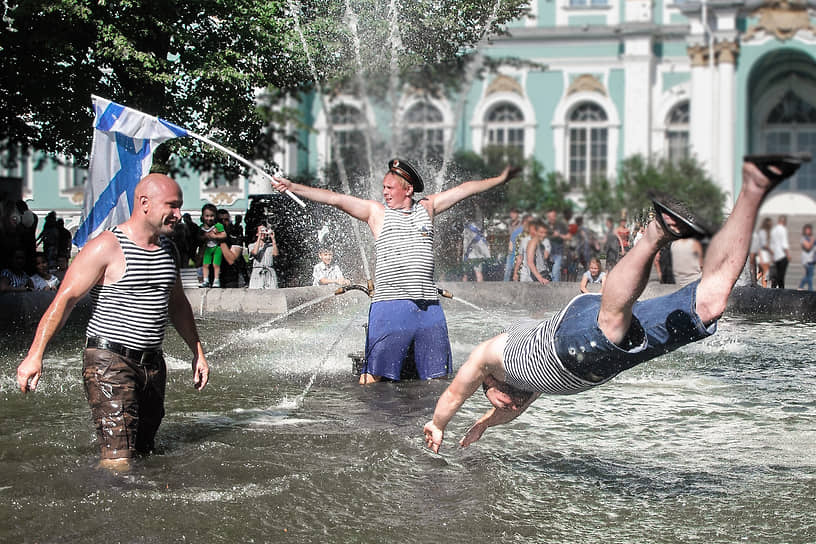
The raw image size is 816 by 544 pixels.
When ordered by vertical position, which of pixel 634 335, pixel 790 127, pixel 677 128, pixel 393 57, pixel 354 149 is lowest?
pixel 634 335

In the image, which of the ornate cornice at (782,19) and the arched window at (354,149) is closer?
the arched window at (354,149)

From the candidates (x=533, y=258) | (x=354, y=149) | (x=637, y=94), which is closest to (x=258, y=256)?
(x=533, y=258)

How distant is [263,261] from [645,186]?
19.9 metres

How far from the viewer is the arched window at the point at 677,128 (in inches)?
1614

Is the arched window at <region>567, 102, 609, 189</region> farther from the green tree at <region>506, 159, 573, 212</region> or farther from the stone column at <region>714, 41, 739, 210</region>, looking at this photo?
the stone column at <region>714, 41, 739, 210</region>

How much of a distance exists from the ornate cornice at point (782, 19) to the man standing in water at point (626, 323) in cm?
3731

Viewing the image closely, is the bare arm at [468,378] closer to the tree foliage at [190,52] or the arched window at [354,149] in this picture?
the tree foliage at [190,52]

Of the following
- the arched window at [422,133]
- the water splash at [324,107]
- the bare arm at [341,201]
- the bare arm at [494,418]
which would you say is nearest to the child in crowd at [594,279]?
the water splash at [324,107]

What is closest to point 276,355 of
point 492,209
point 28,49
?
point 28,49

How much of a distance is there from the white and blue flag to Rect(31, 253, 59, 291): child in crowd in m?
5.44

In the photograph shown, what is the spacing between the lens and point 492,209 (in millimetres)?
20344

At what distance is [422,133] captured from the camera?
27469mm

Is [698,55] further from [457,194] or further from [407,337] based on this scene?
[407,337]

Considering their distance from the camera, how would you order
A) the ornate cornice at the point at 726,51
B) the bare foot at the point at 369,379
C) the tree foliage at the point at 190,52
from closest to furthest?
the bare foot at the point at 369,379, the tree foliage at the point at 190,52, the ornate cornice at the point at 726,51
